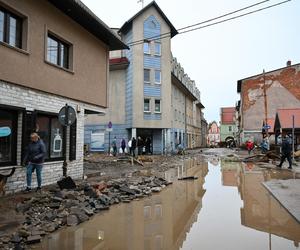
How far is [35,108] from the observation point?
36.2 feet

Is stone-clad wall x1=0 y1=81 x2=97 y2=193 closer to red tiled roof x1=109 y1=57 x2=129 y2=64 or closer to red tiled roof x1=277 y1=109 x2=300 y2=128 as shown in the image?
red tiled roof x1=109 y1=57 x2=129 y2=64

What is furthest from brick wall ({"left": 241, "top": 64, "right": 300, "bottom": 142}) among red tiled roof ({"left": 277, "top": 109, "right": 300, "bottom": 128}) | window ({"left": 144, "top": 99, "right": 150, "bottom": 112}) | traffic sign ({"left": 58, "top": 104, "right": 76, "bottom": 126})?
traffic sign ({"left": 58, "top": 104, "right": 76, "bottom": 126})

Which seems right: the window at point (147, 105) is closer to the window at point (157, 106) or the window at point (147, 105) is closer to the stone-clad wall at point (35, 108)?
the window at point (157, 106)

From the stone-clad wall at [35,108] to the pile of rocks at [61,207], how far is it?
1.06 meters

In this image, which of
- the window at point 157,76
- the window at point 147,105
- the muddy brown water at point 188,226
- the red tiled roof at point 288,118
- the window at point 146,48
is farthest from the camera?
the window at point 157,76

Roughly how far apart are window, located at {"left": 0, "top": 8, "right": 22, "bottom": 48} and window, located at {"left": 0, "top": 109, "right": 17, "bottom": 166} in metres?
Result: 2.18

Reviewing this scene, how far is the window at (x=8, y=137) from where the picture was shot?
9.80m

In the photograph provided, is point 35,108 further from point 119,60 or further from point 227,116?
point 227,116

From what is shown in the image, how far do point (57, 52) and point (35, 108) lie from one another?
9.14ft

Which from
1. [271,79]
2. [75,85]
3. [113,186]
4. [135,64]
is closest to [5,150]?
[113,186]

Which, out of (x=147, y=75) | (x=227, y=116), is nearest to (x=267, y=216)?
(x=147, y=75)

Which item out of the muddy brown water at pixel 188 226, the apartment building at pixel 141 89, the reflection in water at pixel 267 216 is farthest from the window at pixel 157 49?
the muddy brown water at pixel 188 226

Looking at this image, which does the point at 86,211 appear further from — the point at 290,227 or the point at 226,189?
the point at 226,189

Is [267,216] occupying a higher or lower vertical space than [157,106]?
lower
